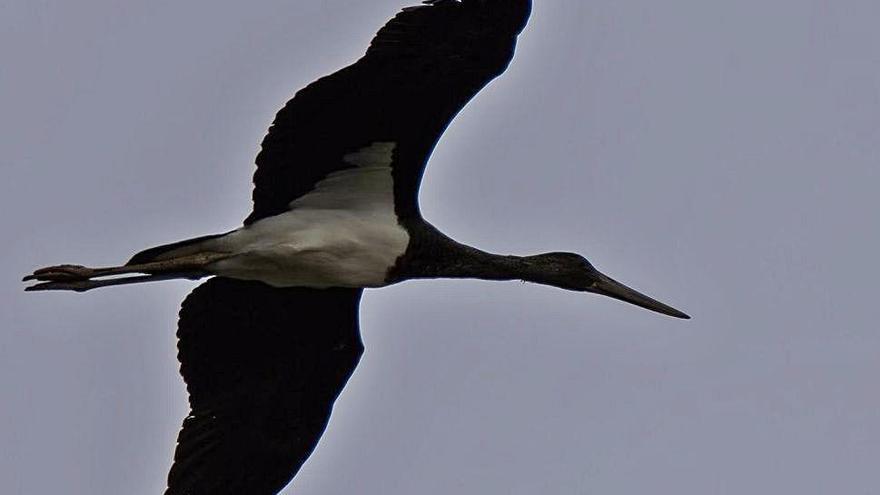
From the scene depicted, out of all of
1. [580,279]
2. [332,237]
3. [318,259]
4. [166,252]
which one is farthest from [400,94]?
[580,279]

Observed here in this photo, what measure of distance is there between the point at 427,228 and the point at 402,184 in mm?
390

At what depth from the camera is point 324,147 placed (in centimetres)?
1580

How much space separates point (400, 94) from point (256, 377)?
2661mm

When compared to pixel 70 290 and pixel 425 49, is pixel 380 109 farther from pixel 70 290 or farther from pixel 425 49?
pixel 70 290

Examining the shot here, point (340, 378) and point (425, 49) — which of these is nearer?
point (425, 49)

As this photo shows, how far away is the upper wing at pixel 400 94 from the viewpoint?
1494cm

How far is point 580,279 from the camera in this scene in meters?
17.1

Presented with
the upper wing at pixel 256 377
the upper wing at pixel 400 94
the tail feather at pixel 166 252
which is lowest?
the upper wing at pixel 256 377

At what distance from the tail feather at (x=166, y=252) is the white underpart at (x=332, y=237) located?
6.1 inches

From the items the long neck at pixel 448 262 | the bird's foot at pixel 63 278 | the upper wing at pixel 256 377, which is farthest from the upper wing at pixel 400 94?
the bird's foot at pixel 63 278

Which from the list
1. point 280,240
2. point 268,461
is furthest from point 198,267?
point 268,461

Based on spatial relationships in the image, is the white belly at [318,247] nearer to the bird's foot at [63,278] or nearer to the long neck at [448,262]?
the long neck at [448,262]

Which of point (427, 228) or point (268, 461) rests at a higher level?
point (427, 228)

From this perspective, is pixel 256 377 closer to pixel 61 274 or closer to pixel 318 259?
pixel 318 259
